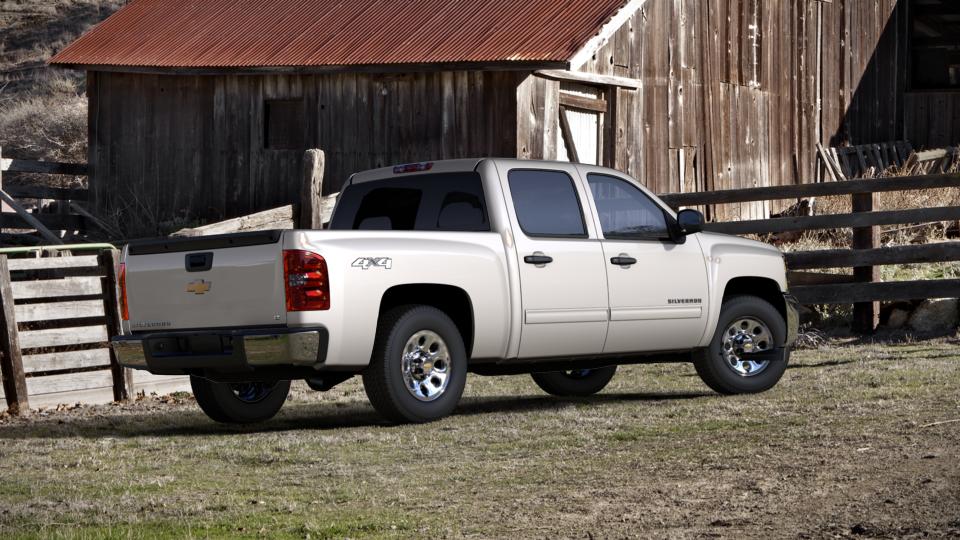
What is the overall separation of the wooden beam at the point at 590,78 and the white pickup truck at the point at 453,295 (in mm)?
8987

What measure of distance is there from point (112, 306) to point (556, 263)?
13.7 feet

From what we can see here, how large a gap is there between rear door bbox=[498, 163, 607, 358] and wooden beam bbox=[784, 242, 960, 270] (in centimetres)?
548

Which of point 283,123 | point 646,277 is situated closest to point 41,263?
point 646,277

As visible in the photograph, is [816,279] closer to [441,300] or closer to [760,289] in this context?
[760,289]

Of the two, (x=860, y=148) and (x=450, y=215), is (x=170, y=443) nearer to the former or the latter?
(x=450, y=215)

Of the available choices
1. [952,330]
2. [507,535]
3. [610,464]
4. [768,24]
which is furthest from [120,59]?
[507,535]

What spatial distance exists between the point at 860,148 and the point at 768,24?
407 centimetres

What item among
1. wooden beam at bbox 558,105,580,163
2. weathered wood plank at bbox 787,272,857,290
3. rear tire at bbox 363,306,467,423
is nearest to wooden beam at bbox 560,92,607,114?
wooden beam at bbox 558,105,580,163

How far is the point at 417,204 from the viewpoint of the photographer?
1106cm

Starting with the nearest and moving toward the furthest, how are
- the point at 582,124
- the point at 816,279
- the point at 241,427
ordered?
the point at 241,427 → the point at 816,279 → the point at 582,124

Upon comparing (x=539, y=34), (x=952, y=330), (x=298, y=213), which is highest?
(x=539, y=34)

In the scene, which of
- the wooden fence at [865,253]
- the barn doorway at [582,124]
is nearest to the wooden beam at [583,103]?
the barn doorway at [582,124]

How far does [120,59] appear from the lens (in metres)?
25.6

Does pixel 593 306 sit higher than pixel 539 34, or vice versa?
pixel 539 34
